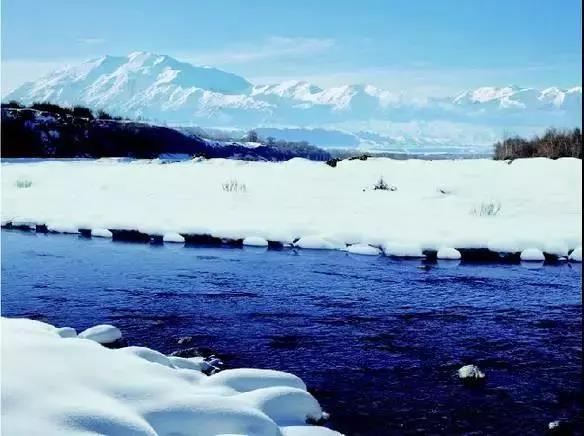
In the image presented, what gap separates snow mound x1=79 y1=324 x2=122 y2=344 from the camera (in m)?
7.49

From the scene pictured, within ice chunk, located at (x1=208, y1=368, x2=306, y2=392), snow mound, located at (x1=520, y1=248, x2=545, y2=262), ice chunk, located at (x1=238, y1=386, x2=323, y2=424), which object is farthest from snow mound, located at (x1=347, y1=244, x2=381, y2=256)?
ice chunk, located at (x1=238, y1=386, x2=323, y2=424)

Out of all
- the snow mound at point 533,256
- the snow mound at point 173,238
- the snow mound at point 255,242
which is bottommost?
the snow mound at point 173,238

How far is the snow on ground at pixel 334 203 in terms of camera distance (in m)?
14.8

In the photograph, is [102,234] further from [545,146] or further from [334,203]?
[545,146]

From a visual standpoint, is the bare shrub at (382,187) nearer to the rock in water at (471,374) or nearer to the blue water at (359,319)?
the blue water at (359,319)

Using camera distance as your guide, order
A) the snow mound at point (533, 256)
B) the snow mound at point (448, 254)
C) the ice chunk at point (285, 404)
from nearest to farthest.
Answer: the ice chunk at point (285, 404)
the snow mound at point (533, 256)
the snow mound at point (448, 254)

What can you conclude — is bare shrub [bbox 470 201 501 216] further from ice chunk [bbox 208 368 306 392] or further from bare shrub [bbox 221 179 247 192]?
ice chunk [bbox 208 368 306 392]

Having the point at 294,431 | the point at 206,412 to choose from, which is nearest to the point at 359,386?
the point at 294,431

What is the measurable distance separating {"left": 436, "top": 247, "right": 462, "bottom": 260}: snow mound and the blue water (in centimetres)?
80

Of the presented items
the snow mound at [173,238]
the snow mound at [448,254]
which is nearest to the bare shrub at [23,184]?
the snow mound at [173,238]

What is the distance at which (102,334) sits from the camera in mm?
7535

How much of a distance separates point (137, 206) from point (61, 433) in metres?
15.9

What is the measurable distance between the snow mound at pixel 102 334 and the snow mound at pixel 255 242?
7232 mm

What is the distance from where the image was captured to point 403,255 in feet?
44.1
